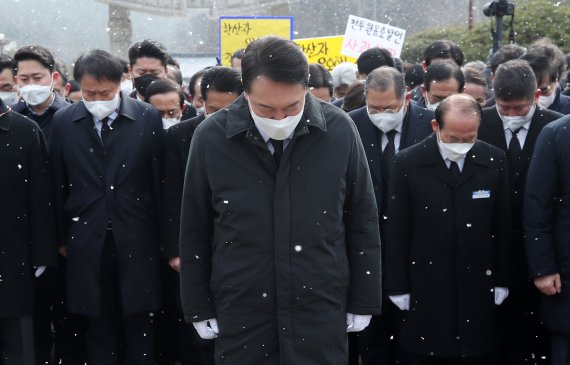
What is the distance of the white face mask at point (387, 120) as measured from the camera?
20.4 ft

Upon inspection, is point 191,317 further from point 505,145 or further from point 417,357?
point 505,145

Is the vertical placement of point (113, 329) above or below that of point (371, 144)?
below

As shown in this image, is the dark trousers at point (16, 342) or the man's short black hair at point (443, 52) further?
the man's short black hair at point (443, 52)

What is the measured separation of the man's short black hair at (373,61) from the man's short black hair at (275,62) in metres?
4.11

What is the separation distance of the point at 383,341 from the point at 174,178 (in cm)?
176

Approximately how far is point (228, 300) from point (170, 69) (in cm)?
502

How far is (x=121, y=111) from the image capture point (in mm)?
6059

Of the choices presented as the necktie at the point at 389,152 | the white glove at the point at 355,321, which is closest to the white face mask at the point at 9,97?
the necktie at the point at 389,152

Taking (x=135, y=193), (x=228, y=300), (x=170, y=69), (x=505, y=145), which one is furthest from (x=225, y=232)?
(x=170, y=69)

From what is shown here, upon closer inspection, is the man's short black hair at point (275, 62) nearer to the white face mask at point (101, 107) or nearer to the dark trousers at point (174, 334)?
the white face mask at point (101, 107)

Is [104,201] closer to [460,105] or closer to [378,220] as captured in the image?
[378,220]

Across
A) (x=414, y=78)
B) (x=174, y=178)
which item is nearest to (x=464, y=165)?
(x=174, y=178)

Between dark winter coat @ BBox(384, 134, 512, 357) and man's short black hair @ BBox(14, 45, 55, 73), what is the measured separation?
104 inches

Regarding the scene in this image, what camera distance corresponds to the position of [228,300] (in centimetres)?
422
